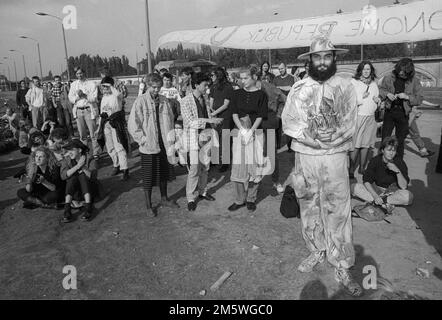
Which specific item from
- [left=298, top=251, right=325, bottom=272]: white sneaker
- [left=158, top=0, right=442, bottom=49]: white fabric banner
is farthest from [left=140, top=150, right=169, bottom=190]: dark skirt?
[left=158, top=0, right=442, bottom=49]: white fabric banner

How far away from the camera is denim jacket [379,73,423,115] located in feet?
20.1

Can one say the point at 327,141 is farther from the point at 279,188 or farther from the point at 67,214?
the point at 67,214

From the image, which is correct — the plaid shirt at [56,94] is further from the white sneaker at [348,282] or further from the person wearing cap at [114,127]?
the white sneaker at [348,282]

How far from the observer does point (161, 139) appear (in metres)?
5.17

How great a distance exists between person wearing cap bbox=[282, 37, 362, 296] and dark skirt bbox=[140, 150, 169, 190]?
2400mm

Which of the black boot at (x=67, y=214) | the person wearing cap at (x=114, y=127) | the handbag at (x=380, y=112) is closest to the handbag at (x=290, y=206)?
the black boot at (x=67, y=214)

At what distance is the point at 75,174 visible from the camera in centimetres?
530

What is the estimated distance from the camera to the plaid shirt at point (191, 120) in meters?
5.12

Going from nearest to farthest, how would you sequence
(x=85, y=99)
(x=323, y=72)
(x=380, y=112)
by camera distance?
(x=323, y=72)
(x=380, y=112)
(x=85, y=99)

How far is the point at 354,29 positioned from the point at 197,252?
18.1 feet

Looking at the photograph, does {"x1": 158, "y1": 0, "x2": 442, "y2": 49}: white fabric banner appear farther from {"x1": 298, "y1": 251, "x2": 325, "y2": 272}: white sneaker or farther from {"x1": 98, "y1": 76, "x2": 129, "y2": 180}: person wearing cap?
{"x1": 298, "y1": 251, "x2": 325, "y2": 272}: white sneaker

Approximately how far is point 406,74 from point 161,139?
4.34m

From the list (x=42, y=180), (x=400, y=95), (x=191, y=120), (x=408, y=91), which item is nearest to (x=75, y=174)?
(x=42, y=180)
